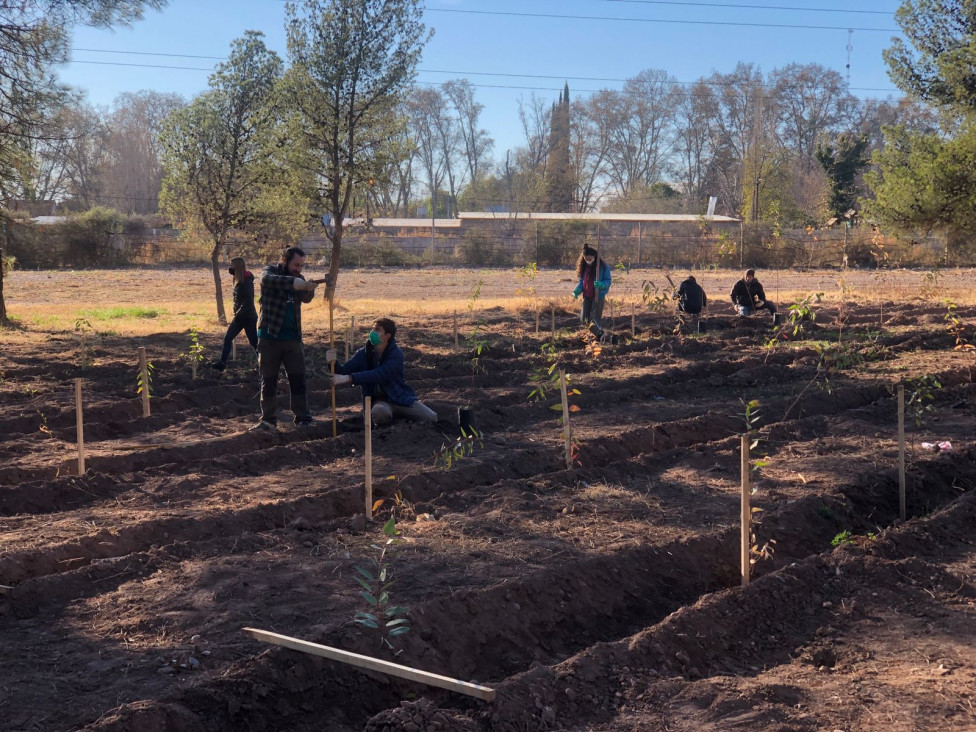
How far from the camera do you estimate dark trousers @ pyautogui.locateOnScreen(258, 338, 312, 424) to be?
820 centimetres

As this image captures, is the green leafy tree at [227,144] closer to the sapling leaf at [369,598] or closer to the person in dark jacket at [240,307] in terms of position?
the person in dark jacket at [240,307]

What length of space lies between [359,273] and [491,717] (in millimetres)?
31726

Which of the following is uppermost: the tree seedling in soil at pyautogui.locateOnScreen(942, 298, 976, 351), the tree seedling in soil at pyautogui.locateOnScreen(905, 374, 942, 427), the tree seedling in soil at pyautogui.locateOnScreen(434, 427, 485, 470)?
the tree seedling in soil at pyautogui.locateOnScreen(942, 298, 976, 351)

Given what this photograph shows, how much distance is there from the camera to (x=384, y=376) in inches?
318

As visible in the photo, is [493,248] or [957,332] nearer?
[957,332]

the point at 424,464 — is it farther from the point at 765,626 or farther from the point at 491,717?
the point at 491,717

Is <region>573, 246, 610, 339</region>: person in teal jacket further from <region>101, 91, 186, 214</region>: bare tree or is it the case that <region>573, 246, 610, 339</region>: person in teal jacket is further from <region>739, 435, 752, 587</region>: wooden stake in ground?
<region>101, 91, 186, 214</region>: bare tree

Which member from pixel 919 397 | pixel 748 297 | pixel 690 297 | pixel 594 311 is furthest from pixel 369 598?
pixel 748 297

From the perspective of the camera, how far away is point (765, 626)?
174 inches

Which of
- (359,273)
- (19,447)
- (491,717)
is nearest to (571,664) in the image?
(491,717)

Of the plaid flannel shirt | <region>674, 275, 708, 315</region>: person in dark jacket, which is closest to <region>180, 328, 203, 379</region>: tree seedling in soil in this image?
the plaid flannel shirt

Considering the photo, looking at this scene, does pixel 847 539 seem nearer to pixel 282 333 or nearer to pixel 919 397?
pixel 919 397

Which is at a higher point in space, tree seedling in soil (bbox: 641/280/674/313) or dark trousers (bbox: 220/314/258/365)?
tree seedling in soil (bbox: 641/280/674/313)

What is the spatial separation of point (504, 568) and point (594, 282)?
9001mm
